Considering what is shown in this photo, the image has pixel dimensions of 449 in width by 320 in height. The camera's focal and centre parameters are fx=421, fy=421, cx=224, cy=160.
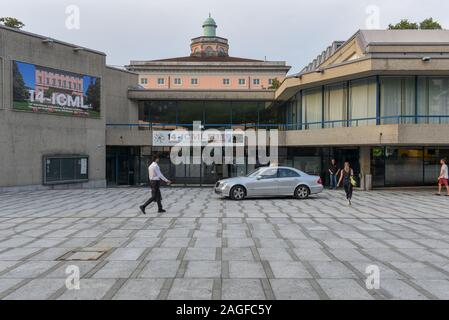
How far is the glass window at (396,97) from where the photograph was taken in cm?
2292

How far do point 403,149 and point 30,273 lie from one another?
73.0 feet

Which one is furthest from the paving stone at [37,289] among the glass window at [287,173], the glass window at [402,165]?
the glass window at [402,165]

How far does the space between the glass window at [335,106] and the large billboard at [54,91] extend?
14.2 metres

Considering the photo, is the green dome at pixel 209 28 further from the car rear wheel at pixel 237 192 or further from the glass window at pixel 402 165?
the car rear wheel at pixel 237 192

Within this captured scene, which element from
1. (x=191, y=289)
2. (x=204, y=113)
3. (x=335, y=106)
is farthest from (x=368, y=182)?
(x=191, y=289)

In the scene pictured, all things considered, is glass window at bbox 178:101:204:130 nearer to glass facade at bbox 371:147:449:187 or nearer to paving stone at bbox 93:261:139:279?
glass facade at bbox 371:147:449:187

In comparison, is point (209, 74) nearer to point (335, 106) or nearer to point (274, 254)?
point (335, 106)

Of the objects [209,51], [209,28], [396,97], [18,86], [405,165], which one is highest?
[209,28]

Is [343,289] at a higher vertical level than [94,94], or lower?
lower

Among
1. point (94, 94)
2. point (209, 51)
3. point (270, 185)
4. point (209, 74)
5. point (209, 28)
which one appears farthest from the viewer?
point (209, 28)

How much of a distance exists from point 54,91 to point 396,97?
19056mm

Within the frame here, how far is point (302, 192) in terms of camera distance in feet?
61.6

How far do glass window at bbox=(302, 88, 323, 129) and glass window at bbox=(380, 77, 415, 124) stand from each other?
13.9 feet

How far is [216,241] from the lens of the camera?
9414mm
